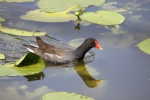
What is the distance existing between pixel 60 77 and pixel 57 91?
446 millimetres

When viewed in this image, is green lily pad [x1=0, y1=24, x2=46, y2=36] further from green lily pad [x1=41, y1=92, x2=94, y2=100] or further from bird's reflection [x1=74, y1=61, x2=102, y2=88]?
green lily pad [x1=41, y1=92, x2=94, y2=100]

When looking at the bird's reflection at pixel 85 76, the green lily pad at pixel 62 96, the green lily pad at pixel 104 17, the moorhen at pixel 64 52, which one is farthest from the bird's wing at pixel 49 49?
the green lily pad at pixel 62 96

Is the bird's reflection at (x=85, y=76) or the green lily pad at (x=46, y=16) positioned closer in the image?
the bird's reflection at (x=85, y=76)

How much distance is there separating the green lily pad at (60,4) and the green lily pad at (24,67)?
2.08m

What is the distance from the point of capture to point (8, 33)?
20.7 ft

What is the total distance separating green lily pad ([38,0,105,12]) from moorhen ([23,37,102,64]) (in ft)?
4.58

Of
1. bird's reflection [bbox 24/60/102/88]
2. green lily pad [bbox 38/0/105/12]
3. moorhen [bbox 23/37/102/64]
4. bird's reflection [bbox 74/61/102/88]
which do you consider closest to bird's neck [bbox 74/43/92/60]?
moorhen [bbox 23/37/102/64]

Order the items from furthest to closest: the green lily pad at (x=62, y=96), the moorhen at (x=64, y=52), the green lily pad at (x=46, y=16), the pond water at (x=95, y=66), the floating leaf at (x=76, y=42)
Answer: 1. the green lily pad at (x=46, y=16)
2. the floating leaf at (x=76, y=42)
3. the moorhen at (x=64, y=52)
4. the pond water at (x=95, y=66)
5. the green lily pad at (x=62, y=96)

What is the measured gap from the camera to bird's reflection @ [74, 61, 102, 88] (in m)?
5.18

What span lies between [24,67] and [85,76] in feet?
2.81

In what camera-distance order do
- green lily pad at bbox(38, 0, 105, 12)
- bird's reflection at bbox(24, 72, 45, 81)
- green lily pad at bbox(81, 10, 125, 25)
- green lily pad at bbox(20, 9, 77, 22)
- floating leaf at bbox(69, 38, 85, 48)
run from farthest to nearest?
green lily pad at bbox(38, 0, 105, 12)
green lily pad at bbox(20, 9, 77, 22)
green lily pad at bbox(81, 10, 125, 25)
floating leaf at bbox(69, 38, 85, 48)
bird's reflection at bbox(24, 72, 45, 81)

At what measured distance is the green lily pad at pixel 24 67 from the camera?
499 centimetres

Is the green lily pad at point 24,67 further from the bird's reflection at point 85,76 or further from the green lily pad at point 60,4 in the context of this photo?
the green lily pad at point 60,4

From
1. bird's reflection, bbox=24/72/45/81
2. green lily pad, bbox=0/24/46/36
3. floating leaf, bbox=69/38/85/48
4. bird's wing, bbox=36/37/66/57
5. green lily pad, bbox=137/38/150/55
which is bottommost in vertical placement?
green lily pad, bbox=137/38/150/55
